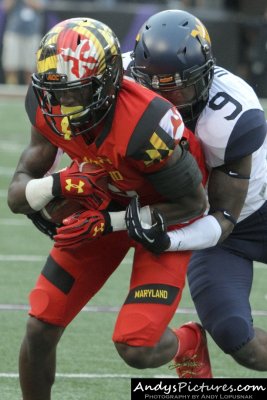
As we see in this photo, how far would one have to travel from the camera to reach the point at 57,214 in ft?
15.1

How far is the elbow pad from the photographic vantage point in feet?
14.2

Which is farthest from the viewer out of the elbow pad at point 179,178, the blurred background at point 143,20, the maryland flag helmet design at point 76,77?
the blurred background at point 143,20

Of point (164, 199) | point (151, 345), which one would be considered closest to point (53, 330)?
point (151, 345)

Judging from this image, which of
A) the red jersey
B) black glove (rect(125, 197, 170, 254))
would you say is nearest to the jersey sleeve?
the red jersey

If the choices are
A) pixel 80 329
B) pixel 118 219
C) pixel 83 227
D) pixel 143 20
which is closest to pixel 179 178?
pixel 118 219

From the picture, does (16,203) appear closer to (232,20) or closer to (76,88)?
(76,88)

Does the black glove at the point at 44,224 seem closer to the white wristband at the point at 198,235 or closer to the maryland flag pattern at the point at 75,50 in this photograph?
the white wristband at the point at 198,235

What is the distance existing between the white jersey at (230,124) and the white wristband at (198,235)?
0.27m

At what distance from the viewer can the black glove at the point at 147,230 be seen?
14.3 ft

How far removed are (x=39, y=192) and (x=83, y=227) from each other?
232mm

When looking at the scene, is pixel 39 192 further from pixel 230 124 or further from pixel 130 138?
pixel 230 124

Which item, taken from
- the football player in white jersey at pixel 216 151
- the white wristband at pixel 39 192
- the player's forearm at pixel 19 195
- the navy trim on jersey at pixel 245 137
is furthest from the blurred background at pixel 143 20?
the white wristband at pixel 39 192

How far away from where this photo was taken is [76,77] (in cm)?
423

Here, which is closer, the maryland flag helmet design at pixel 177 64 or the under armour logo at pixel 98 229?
the under armour logo at pixel 98 229
